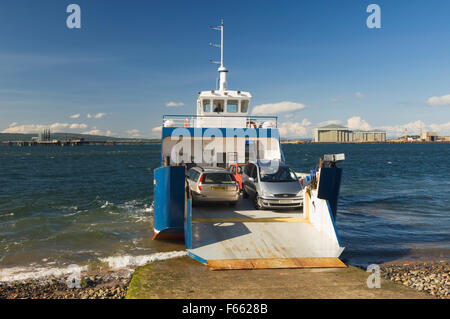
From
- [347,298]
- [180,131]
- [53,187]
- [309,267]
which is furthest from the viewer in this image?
[53,187]

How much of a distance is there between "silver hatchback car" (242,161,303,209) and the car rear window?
1063 millimetres

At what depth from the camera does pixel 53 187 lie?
3155cm

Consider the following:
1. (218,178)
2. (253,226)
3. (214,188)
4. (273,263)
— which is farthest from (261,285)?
(218,178)

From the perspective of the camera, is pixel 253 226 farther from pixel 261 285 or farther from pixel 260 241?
pixel 261 285

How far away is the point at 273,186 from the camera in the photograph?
12742mm

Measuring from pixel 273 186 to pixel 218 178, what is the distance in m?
1.97

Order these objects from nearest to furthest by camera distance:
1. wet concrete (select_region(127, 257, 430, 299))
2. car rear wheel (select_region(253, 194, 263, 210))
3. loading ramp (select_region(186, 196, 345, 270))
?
wet concrete (select_region(127, 257, 430, 299)), loading ramp (select_region(186, 196, 345, 270)), car rear wheel (select_region(253, 194, 263, 210))

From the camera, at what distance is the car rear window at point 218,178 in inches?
504

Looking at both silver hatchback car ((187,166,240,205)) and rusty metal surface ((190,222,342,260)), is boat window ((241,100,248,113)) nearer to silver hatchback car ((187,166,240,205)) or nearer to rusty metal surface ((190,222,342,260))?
silver hatchback car ((187,166,240,205))

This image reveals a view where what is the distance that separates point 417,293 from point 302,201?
557 cm

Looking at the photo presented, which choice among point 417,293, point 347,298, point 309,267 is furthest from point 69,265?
point 417,293

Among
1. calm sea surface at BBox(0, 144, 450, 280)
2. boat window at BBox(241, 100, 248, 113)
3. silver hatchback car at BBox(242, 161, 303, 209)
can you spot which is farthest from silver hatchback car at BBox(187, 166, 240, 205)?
boat window at BBox(241, 100, 248, 113)

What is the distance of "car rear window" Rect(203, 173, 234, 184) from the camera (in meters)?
12.8
